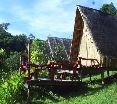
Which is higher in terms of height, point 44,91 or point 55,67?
point 55,67

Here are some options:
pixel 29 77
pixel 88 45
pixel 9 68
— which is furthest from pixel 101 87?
pixel 9 68

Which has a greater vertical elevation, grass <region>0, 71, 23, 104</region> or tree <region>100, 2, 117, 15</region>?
tree <region>100, 2, 117, 15</region>

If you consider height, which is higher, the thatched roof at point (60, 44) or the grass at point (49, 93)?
the thatched roof at point (60, 44)

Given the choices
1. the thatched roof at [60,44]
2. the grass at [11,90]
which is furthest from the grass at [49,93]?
the thatched roof at [60,44]

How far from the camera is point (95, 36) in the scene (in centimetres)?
2380

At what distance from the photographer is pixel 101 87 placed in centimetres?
1906

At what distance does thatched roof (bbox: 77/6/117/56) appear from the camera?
2380 centimetres

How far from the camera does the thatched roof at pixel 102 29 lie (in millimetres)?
23797

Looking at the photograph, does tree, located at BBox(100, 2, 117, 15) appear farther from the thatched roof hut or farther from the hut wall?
the hut wall

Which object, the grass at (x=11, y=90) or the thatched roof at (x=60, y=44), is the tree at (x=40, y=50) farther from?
the grass at (x=11, y=90)

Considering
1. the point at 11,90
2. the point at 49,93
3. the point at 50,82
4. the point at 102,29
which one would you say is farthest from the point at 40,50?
the point at 50,82

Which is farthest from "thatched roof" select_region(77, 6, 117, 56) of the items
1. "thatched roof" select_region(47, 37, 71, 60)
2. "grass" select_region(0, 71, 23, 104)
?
"thatched roof" select_region(47, 37, 71, 60)

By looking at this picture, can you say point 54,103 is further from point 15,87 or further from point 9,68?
point 9,68

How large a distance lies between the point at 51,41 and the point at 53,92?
2312 centimetres
